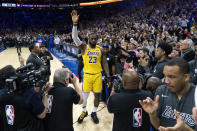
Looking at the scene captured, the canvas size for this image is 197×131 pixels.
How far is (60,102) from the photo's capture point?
84.8 inches

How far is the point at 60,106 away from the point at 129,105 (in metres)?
0.96

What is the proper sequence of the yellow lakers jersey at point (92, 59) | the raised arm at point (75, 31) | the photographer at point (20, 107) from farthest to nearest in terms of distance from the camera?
the yellow lakers jersey at point (92, 59), the raised arm at point (75, 31), the photographer at point (20, 107)

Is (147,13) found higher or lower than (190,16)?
higher

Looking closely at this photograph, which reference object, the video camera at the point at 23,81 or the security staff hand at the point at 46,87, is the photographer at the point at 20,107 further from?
the security staff hand at the point at 46,87

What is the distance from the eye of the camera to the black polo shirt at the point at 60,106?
7.05ft

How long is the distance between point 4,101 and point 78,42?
6.61 ft

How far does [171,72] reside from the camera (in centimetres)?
169

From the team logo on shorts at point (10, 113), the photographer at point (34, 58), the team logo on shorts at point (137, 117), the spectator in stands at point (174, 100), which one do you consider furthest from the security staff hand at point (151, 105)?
the photographer at point (34, 58)

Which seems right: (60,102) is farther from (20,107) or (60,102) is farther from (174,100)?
(174,100)

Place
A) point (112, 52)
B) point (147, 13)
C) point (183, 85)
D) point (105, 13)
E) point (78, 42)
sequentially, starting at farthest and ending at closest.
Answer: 1. point (105, 13)
2. point (147, 13)
3. point (112, 52)
4. point (78, 42)
5. point (183, 85)

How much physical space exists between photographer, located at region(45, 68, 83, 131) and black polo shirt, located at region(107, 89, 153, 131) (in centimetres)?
61

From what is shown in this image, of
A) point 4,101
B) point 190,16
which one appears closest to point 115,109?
point 4,101

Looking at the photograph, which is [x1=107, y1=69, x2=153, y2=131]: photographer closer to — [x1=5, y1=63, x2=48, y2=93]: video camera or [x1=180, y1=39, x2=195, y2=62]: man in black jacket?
[x1=5, y1=63, x2=48, y2=93]: video camera

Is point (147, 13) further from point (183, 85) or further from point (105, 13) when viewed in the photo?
point (183, 85)
